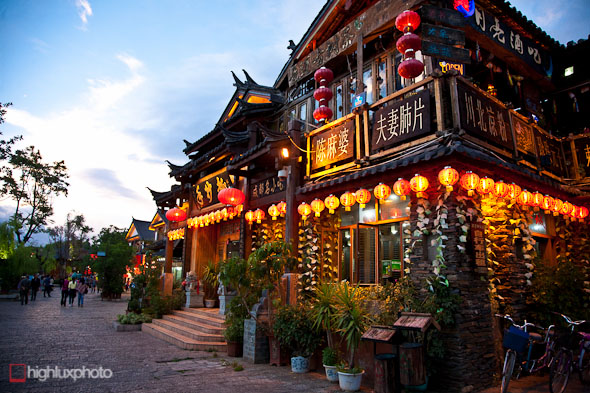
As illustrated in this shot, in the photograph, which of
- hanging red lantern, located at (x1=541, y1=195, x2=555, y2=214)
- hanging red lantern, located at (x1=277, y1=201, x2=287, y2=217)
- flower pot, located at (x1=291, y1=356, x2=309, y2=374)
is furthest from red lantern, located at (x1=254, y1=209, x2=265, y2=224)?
hanging red lantern, located at (x1=541, y1=195, x2=555, y2=214)

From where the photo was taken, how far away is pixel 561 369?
20.0 feet

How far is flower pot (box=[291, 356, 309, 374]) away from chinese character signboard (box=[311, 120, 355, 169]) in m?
4.85

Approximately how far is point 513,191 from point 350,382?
5.08 meters

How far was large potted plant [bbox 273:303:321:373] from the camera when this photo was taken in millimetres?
7297

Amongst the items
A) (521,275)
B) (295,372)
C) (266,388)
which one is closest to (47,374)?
(266,388)

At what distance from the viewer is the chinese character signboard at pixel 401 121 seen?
7461mm

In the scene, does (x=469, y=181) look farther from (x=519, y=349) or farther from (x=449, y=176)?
(x=519, y=349)

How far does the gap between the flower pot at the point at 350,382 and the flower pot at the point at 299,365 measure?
4.16 feet

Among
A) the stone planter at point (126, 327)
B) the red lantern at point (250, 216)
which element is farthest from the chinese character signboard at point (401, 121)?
the stone planter at point (126, 327)

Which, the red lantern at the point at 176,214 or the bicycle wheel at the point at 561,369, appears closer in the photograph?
Result: the bicycle wheel at the point at 561,369

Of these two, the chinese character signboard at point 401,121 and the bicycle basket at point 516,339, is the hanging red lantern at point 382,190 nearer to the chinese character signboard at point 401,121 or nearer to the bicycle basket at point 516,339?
the chinese character signboard at point 401,121

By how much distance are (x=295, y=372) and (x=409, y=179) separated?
4600mm

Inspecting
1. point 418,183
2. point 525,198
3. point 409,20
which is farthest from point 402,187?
point 409,20

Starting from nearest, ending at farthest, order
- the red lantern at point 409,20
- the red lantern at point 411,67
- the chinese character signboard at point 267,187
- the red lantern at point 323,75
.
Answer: the red lantern at point 411,67 < the red lantern at point 409,20 < the red lantern at point 323,75 < the chinese character signboard at point 267,187
